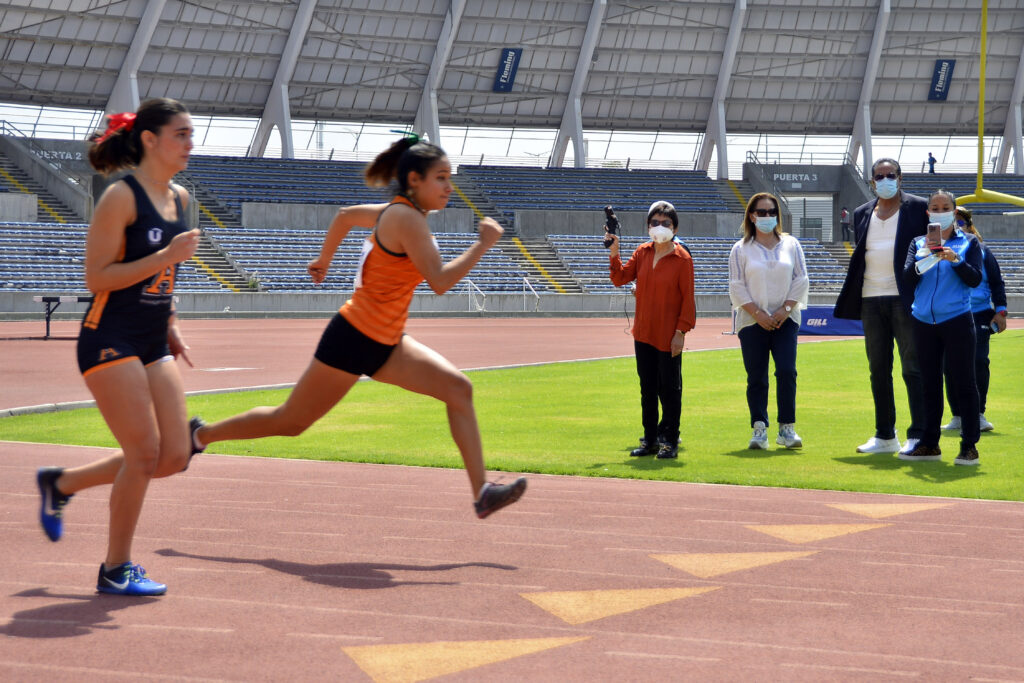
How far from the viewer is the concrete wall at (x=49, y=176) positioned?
43.4 meters

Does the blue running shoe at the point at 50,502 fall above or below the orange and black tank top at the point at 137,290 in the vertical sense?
below

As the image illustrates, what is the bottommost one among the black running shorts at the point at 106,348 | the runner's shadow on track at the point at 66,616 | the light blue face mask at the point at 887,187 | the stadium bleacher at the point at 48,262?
the runner's shadow on track at the point at 66,616

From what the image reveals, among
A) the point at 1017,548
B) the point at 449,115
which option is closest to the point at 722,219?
the point at 449,115

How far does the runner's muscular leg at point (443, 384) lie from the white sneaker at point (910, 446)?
425cm

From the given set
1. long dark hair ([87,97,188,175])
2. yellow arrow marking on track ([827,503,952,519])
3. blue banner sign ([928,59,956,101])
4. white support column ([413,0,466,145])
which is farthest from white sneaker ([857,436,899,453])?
blue banner sign ([928,59,956,101])

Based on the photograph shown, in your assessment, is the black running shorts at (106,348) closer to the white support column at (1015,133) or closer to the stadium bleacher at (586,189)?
the stadium bleacher at (586,189)

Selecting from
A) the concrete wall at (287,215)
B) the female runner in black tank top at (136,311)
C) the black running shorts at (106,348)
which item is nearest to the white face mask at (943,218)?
the female runner in black tank top at (136,311)

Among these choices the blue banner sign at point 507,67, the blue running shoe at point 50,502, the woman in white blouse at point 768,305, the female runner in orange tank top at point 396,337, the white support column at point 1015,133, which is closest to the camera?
the blue running shoe at point 50,502

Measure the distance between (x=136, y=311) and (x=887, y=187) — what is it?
6.11m

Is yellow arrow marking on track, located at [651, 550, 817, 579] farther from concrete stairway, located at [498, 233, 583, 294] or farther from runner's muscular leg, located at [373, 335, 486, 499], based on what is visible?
concrete stairway, located at [498, 233, 583, 294]

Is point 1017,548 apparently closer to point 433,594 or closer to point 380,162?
point 433,594

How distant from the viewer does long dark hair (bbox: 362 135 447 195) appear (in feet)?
18.0

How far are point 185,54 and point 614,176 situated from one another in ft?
65.0

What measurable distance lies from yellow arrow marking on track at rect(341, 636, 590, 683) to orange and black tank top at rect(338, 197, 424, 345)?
69.7 inches
